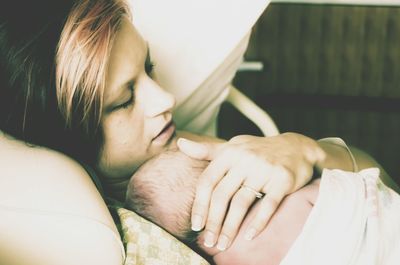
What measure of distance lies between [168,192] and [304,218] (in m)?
0.23

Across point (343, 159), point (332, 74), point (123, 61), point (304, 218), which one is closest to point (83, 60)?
point (123, 61)

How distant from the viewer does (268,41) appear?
1.35 metres

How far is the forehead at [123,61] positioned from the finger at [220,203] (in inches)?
9.6

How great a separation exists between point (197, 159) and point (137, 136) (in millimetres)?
126

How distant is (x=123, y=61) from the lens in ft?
2.55

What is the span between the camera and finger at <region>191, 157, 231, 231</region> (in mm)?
722

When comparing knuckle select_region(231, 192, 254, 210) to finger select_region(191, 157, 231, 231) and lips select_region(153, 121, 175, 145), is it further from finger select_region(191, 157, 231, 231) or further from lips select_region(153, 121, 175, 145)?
lips select_region(153, 121, 175, 145)

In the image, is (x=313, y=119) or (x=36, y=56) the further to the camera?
(x=313, y=119)

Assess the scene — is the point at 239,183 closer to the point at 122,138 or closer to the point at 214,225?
the point at 214,225

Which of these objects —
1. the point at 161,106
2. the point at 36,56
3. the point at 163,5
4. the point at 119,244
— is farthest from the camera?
the point at 163,5

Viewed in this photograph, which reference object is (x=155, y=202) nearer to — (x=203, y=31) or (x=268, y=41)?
(x=203, y=31)

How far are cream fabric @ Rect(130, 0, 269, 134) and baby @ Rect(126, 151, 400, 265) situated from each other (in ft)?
0.98

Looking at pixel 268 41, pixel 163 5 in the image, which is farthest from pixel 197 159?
pixel 268 41

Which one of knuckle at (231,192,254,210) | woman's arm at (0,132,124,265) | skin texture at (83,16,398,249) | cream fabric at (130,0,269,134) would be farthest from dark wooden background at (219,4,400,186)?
woman's arm at (0,132,124,265)
